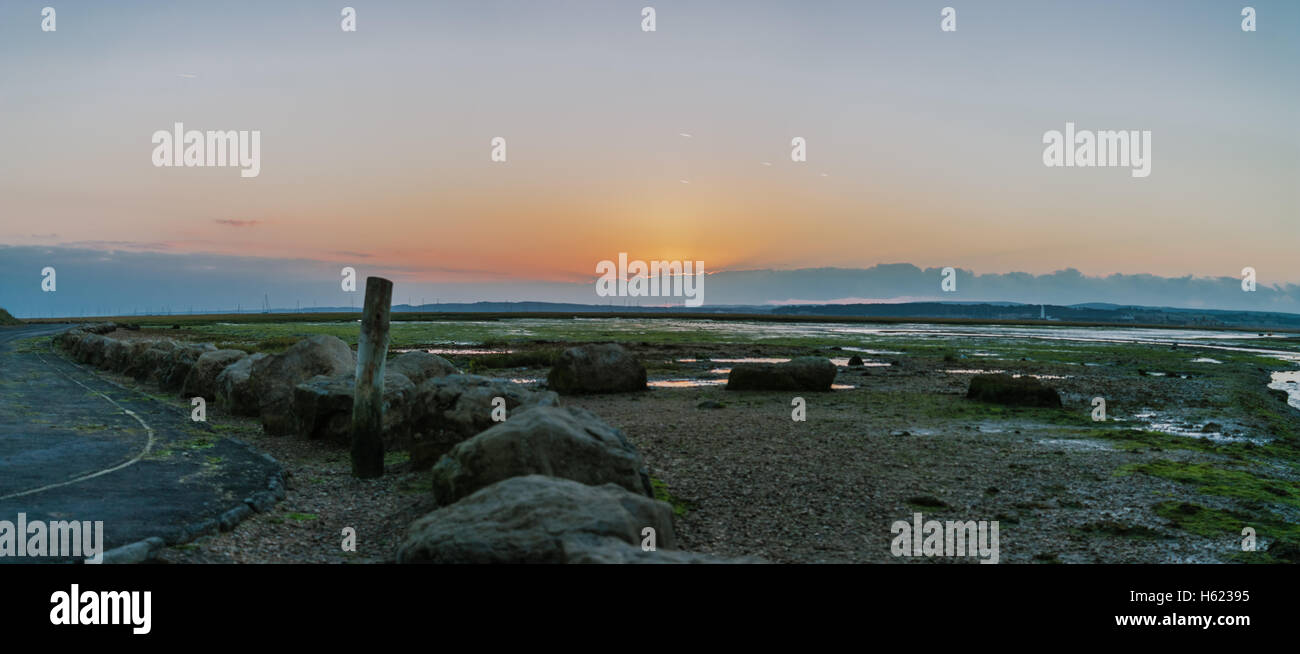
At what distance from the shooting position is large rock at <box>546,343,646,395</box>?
96.3ft

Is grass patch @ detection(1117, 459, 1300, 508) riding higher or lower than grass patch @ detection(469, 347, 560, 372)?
lower

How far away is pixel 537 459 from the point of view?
10.8m

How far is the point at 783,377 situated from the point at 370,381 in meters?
19.4

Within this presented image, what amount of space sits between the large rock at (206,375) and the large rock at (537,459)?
16895mm

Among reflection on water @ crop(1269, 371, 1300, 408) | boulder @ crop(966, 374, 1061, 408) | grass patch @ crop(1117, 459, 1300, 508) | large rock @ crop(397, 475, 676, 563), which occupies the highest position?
large rock @ crop(397, 475, 676, 563)

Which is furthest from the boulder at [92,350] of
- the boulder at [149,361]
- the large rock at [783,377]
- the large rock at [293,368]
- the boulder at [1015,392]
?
the boulder at [1015,392]

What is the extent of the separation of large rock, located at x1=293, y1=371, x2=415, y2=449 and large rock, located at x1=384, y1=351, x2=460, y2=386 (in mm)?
3476

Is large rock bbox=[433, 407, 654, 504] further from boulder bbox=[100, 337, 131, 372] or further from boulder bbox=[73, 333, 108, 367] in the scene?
boulder bbox=[73, 333, 108, 367]

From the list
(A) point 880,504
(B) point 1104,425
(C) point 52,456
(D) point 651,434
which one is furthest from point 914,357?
(C) point 52,456

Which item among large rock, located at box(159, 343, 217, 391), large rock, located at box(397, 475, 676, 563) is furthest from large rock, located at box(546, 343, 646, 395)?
large rock, located at box(397, 475, 676, 563)

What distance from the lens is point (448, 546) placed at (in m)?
8.07

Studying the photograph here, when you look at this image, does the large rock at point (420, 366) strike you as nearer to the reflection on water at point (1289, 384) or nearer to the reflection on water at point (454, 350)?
the reflection on water at point (454, 350)

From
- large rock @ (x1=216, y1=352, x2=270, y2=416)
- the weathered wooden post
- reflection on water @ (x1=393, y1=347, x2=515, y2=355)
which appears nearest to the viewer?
the weathered wooden post
